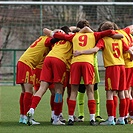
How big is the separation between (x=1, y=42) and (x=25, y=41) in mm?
1078

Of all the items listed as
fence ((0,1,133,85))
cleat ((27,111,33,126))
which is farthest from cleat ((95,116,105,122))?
fence ((0,1,133,85))

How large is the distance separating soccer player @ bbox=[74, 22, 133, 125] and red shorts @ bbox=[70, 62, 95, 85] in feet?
0.63

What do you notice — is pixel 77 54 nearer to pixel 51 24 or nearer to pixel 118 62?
pixel 118 62

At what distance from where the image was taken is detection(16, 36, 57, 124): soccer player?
32.4 ft

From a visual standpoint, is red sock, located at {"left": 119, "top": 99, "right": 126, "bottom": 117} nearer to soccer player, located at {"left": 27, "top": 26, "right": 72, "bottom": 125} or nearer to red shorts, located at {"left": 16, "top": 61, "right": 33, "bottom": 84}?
soccer player, located at {"left": 27, "top": 26, "right": 72, "bottom": 125}

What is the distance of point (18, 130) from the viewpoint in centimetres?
874

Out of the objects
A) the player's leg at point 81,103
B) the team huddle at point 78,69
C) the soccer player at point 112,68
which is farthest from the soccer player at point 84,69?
the player's leg at point 81,103

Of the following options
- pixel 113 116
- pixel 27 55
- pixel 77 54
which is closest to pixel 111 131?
pixel 113 116

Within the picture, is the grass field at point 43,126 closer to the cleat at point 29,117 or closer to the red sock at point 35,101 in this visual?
the cleat at point 29,117

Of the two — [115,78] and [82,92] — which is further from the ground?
[115,78]

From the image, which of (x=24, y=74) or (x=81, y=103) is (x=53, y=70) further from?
(x=81, y=103)

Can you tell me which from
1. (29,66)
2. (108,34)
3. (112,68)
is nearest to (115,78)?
(112,68)

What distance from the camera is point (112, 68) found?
9.58 meters

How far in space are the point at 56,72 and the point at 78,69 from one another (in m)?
0.38
